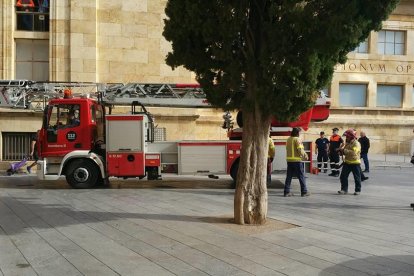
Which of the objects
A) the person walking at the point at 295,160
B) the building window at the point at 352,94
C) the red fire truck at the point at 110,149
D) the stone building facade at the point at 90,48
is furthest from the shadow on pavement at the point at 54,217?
the building window at the point at 352,94

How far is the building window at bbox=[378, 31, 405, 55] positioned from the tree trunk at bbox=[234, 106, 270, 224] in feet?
75.9

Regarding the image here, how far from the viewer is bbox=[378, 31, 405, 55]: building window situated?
28.1 meters

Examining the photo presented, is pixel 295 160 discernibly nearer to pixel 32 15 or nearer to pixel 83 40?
pixel 83 40

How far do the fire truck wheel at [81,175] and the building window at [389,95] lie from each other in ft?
67.9

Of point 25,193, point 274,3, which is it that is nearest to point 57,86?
point 25,193

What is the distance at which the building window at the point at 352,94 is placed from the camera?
91.4ft

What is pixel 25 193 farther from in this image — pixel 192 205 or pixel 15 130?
pixel 15 130

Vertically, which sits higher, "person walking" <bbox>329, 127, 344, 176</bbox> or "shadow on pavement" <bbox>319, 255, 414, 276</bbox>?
"person walking" <bbox>329, 127, 344, 176</bbox>

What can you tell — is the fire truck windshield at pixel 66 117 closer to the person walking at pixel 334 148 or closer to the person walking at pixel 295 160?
the person walking at pixel 295 160

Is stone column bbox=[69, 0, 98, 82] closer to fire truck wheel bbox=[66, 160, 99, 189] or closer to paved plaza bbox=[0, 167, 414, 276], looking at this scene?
fire truck wheel bbox=[66, 160, 99, 189]

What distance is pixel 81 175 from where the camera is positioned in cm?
1298

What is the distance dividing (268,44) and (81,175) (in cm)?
782

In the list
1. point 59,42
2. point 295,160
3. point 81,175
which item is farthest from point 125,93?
point 59,42

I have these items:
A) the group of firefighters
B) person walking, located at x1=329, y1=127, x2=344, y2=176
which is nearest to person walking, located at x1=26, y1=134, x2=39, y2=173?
the group of firefighters
